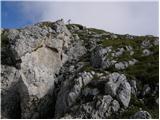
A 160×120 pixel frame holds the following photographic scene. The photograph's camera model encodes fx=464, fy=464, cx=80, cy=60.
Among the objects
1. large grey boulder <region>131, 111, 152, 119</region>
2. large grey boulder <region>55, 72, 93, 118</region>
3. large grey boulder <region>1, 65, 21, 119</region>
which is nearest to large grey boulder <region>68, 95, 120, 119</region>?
large grey boulder <region>55, 72, 93, 118</region>

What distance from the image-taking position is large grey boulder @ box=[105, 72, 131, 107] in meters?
54.3

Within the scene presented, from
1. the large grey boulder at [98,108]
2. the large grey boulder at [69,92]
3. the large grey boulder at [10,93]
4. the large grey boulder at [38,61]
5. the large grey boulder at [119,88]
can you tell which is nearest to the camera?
the large grey boulder at [98,108]

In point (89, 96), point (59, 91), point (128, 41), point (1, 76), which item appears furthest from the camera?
point (128, 41)

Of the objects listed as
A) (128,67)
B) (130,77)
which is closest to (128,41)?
(128,67)

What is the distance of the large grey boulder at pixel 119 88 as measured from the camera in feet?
178

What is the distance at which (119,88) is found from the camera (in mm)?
55344

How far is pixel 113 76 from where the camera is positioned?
57.4m

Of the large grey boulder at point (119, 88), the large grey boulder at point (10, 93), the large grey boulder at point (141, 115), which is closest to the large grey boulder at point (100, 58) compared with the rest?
the large grey boulder at point (119, 88)

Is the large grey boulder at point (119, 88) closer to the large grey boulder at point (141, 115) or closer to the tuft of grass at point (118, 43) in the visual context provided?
the large grey boulder at point (141, 115)

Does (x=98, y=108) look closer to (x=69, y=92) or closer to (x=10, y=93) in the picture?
(x=69, y=92)

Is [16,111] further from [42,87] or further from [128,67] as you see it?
[128,67]

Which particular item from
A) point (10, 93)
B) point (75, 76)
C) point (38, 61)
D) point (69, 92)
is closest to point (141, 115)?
point (69, 92)

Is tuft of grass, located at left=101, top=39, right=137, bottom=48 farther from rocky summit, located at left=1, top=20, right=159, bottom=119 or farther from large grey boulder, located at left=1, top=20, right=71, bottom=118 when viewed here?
large grey boulder, located at left=1, top=20, right=71, bottom=118

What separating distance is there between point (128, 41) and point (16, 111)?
76.5 feet
